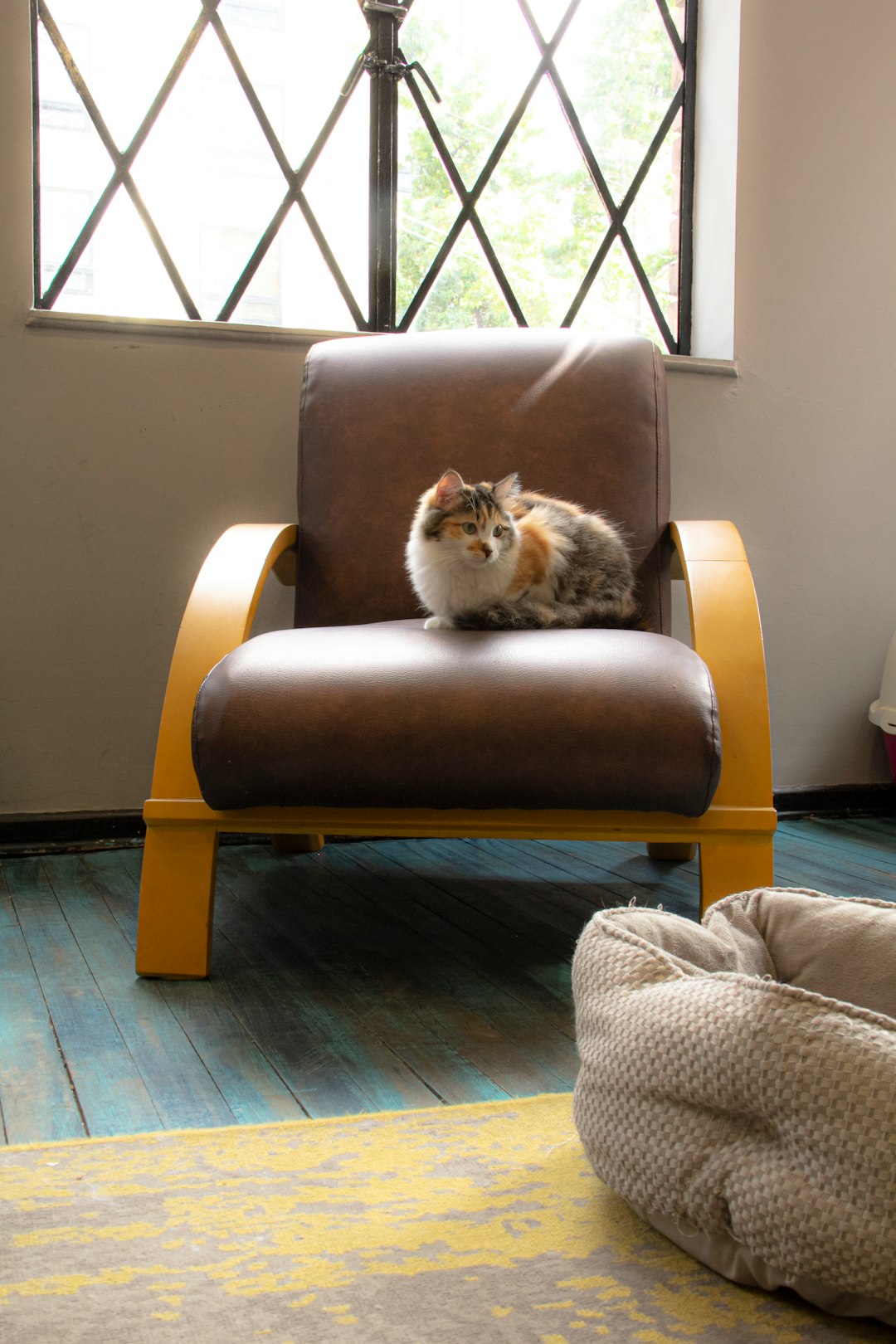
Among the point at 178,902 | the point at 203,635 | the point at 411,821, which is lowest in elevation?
the point at 178,902

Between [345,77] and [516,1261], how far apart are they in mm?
2429

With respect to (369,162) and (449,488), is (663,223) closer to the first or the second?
(369,162)

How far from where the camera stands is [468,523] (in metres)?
1.62

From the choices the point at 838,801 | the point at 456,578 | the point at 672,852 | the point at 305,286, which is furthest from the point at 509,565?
the point at 838,801

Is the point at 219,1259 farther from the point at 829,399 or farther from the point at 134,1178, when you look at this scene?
the point at 829,399

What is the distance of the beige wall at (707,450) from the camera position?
85.4 inches

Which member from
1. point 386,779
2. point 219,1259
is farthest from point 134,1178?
point 386,779

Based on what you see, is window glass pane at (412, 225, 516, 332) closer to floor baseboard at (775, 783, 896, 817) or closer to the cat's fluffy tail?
the cat's fluffy tail

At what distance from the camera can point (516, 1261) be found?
2.70 ft

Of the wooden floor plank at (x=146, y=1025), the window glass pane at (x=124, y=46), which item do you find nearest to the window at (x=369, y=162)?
the window glass pane at (x=124, y=46)

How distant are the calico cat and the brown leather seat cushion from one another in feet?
0.92

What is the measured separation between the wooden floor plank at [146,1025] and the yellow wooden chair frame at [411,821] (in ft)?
0.20

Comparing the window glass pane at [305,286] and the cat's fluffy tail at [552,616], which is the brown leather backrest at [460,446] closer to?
the cat's fluffy tail at [552,616]

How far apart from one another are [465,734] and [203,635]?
450mm
